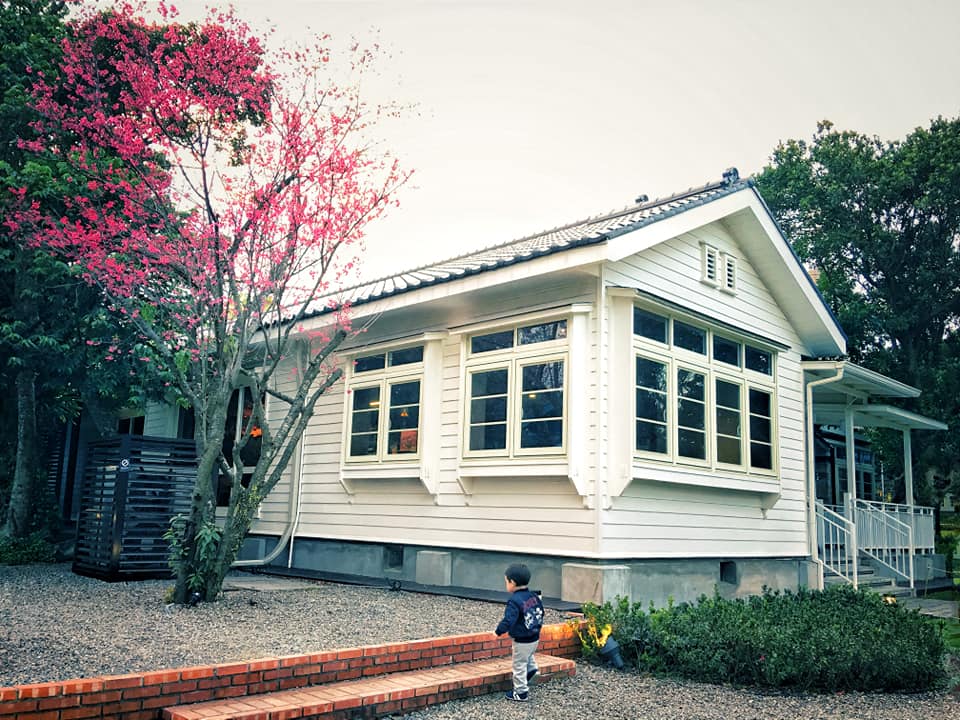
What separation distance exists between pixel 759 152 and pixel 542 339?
1876 centimetres

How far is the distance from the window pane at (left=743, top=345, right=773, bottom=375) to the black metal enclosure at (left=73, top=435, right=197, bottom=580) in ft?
25.3

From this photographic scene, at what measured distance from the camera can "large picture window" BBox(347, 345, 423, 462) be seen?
10641 millimetres

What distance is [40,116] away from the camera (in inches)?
467

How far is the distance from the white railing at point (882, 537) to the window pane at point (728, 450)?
338cm

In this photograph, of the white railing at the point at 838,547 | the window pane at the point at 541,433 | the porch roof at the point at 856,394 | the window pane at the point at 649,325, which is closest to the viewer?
the window pane at the point at 541,433

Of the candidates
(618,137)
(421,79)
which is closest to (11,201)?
(421,79)

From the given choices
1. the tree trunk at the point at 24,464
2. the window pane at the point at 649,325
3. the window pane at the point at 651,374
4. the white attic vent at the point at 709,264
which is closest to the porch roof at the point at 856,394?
the white attic vent at the point at 709,264

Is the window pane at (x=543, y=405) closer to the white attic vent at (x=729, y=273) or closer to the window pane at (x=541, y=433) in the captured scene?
the window pane at (x=541, y=433)

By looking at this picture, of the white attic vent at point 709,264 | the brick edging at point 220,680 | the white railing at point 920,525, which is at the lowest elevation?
the brick edging at point 220,680

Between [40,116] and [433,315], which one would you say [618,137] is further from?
[40,116]

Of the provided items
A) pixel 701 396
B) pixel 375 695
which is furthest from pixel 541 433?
pixel 375 695

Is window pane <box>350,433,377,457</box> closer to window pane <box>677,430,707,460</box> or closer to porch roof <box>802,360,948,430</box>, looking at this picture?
window pane <box>677,430,707,460</box>

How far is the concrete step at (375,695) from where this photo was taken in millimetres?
4207

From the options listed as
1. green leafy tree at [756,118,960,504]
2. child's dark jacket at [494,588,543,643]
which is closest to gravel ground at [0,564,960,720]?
child's dark jacket at [494,588,543,643]
